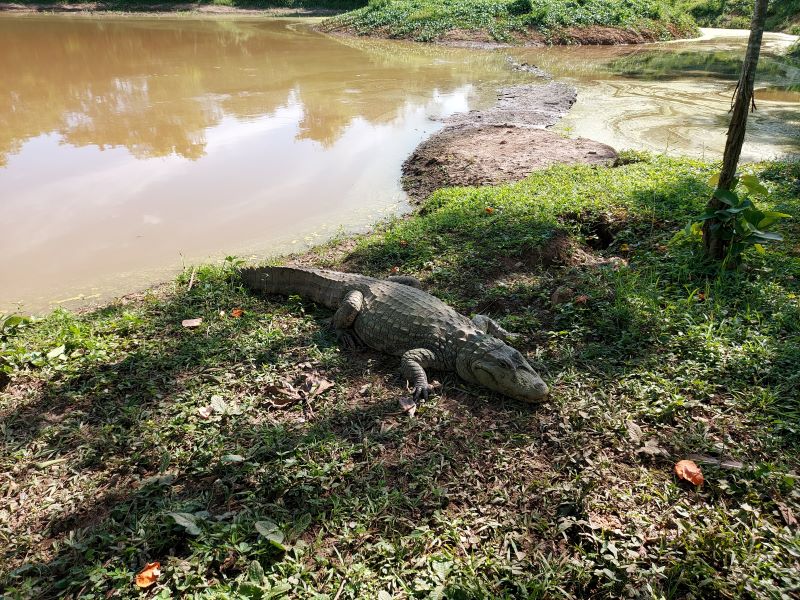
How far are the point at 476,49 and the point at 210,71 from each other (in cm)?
1283

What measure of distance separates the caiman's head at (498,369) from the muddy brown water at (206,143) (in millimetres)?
3813

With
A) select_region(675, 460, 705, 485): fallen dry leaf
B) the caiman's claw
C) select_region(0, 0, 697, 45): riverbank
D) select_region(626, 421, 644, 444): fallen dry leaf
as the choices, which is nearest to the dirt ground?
select_region(0, 0, 697, 45): riverbank

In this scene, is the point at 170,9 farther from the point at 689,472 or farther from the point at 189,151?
the point at 689,472

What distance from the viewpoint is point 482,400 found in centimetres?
374

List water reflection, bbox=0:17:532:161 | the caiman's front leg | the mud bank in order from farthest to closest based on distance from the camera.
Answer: water reflection, bbox=0:17:532:161, the mud bank, the caiman's front leg

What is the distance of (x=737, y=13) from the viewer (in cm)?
3822

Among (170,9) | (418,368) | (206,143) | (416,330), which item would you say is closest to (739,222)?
(416,330)

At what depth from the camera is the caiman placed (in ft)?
12.1

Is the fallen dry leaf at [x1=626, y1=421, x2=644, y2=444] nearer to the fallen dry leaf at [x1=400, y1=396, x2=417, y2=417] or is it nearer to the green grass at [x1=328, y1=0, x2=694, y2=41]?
the fallen dry leaf at [x1=400, y1=396, x2=417, y2=417]

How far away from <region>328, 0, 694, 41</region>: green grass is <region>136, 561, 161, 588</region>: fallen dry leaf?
2787cm

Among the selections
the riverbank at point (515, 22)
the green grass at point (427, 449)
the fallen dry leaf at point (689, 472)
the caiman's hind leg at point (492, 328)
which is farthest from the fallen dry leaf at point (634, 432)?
the riverbank at point (515, 22)

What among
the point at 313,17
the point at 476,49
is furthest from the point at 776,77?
the point at 313,17

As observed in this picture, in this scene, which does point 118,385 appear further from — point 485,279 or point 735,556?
point 735,556

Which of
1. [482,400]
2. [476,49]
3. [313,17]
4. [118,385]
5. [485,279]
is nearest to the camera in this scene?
[482,400]
